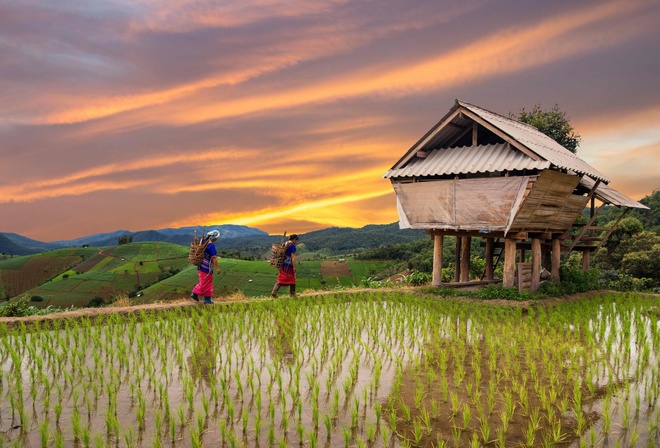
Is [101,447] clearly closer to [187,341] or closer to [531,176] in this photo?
[187,341]

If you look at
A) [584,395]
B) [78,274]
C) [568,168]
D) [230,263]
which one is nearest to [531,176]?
[568,168]

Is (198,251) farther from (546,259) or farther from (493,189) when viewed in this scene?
(546,259)

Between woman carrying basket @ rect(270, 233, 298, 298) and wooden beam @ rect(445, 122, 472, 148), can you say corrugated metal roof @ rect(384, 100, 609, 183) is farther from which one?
woman carrying basket @ rect(270, 233, 298, 298)

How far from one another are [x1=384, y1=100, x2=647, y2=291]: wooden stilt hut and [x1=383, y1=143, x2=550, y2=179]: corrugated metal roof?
0.03 m

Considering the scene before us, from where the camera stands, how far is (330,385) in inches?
241

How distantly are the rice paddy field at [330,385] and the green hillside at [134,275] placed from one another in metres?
35.9

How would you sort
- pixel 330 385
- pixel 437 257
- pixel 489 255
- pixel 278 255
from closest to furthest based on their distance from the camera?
1. pixel 330 385
2. pixel 278 255
3. pixel 437 257
4. pixel 489 255

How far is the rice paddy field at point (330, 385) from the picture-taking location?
4.75 metres

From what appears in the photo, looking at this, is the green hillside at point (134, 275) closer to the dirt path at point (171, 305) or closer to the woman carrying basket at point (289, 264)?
the dirt path at point (171, 305)

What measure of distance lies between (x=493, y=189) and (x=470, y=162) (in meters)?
1.17

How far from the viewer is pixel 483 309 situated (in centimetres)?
1221

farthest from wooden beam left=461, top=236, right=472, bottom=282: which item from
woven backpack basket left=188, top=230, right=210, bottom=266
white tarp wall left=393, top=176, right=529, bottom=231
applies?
woven backpack basket left=188, top=230, right=210, bottom=266

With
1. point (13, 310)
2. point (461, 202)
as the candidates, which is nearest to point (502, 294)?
point (461, 202)

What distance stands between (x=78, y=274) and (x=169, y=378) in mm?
83822
